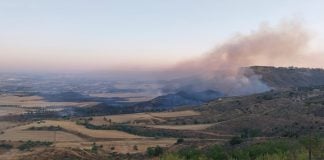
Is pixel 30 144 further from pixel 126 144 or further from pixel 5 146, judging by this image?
pixel 126 144

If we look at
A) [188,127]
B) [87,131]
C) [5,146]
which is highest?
[188,127]

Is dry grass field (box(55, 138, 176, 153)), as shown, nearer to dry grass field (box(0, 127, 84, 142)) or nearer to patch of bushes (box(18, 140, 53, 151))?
patch of bushes (box(18, 140, 53, 151))

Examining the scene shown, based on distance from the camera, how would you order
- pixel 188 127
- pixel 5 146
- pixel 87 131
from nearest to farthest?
1. pixel 5 146
2. pixel 87 131
3. pixel 188 127

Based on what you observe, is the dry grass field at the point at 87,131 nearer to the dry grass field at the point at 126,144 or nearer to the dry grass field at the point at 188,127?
the dry grass field at the point at 126,144

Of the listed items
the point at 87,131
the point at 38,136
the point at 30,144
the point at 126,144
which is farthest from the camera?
the point at 87,131

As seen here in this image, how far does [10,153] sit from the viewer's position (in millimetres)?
125062

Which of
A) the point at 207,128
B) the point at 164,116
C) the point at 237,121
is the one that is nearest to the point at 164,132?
the point at 207,128

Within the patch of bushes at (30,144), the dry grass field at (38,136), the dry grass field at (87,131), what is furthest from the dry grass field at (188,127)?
the patch of bushes at (30,144)

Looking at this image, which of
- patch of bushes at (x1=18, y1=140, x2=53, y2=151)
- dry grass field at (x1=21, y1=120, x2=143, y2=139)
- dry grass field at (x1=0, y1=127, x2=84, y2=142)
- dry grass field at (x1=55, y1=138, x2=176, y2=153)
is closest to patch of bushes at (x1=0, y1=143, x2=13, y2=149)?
patch of bushes at (x1=18, y1=140, x2=53, y2=151)

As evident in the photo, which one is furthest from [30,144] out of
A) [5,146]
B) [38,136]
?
[38,136]

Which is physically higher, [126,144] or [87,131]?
[87,131]

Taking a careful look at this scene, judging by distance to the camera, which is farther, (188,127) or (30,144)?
(188,127)

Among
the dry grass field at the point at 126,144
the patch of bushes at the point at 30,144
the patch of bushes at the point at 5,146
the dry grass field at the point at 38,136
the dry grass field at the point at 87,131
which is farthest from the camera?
the dry grass field at the point at 87,131

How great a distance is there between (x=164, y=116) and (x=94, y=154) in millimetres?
82320
